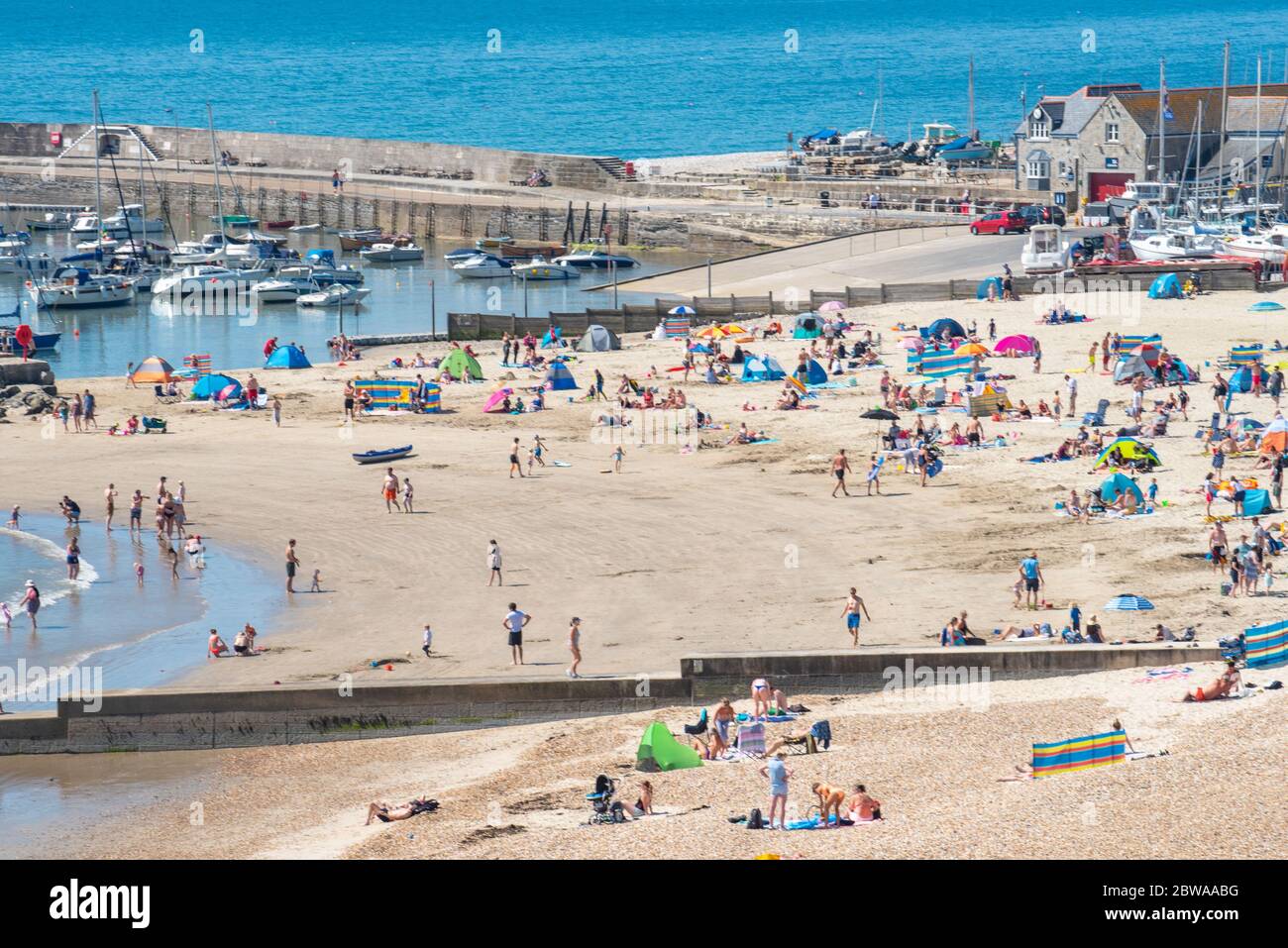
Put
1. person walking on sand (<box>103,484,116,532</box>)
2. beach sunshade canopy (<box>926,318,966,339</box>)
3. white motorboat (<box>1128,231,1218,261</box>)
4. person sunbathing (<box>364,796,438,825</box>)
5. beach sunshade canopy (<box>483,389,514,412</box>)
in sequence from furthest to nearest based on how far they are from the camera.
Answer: white motorboat (<box>1128,231,1218,261</box>), beach sunshade canopy (<box>926,318,966,339</box>), beach sunshade canopy (<box>483,389,514,412</box>), person walking on sand (<box>103,484,116,532</box>), person sunbathing (<box>364,796,438,825</box>)

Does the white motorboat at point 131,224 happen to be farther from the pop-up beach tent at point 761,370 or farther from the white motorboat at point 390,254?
the pop-up beach tent at point 761,370

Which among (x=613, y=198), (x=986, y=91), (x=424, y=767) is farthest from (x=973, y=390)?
(x=986, y=91)

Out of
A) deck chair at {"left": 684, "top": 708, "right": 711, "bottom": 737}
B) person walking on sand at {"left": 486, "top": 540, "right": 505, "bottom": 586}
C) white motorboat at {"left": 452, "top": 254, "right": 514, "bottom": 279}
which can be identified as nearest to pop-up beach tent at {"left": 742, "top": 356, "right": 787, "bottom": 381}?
person walking on sand at {"left": 486, "top": 540, "right": 505, "bottom": 586}

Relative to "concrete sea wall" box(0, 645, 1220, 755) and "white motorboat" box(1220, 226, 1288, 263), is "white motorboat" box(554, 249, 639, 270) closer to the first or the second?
"white motorboat" box(1220, 226, 1288, 263)

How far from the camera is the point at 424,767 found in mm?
22922

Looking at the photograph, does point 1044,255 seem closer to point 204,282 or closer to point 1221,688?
point 204,282

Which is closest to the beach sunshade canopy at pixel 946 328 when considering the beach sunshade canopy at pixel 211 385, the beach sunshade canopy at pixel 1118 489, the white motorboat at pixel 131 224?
the beach sunshade canopy at pixel 1118 489

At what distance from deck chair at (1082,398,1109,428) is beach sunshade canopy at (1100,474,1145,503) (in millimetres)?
6295

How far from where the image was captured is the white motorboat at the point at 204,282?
230 ft

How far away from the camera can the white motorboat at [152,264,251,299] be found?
70000 mm

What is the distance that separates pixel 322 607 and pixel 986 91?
159 m


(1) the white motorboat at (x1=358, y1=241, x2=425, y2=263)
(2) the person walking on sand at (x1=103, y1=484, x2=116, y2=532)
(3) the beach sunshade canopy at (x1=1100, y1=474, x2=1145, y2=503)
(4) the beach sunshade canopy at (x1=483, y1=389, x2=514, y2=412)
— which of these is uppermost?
(1) the white motorboat at (x1=358, y1=241, x2=425, y2=263)

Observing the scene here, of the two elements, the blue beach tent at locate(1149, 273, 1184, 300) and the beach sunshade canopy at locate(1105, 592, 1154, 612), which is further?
the blue beach tent at locate(1149, 273, 1184, 300)
